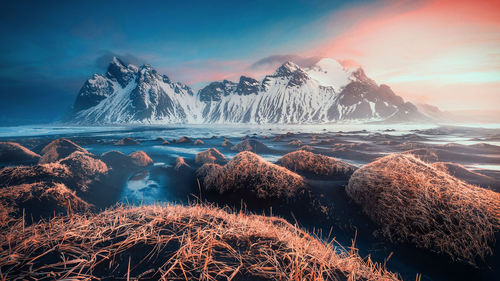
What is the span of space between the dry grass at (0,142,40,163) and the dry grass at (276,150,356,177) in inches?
801

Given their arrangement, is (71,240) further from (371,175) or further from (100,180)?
(100,180)

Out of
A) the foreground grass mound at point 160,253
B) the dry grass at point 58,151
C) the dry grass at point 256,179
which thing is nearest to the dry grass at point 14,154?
the dry grass at point 58,151

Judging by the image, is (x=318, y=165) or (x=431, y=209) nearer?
(x=431, y=209)

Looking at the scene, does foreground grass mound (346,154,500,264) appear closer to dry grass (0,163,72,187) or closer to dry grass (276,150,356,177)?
dry grass (276,150,356,177)

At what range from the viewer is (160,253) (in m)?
1.79

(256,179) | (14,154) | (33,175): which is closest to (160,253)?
(256,179)

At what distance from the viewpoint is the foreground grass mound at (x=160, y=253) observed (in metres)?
1.50

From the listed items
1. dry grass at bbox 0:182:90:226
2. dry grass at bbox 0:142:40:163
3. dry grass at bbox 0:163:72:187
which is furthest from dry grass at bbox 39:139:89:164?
dry grass at bbox 0:182:90:226

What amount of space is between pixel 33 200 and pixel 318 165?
34.1ft

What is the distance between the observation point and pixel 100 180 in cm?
902

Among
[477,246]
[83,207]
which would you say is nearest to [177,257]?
[477,246]

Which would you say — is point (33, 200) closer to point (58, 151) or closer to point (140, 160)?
point (140, 160)

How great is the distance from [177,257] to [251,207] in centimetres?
517

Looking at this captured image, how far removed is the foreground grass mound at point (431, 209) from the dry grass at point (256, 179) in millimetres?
2352
